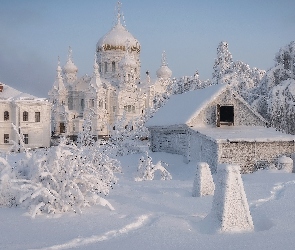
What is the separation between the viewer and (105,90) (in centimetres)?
5853

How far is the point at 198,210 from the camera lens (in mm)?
11961

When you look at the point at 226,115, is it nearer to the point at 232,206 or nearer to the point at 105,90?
the point at 232,206

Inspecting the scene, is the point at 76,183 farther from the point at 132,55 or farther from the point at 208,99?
the point at 132,55

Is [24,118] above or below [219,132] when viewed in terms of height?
above

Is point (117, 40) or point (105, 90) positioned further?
point (117, 40)

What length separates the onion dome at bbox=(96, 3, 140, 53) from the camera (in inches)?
2495

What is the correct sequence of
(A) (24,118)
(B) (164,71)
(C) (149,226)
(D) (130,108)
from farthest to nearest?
(B) (164,71) → (D) (130,108) → (A) (24,118) → (C) (149,226)

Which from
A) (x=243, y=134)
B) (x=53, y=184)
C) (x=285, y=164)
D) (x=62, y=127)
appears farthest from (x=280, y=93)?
(x=62, y=127)

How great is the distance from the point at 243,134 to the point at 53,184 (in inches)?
538

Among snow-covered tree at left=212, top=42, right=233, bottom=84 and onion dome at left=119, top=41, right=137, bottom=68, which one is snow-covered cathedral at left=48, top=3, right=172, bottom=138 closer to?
onion dome at left=119, top=41, right=137, bottom=68

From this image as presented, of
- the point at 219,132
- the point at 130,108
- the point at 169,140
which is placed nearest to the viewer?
the point at 219,132

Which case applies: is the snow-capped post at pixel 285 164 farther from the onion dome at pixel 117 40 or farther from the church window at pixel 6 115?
the onion dome at pixel 117 40

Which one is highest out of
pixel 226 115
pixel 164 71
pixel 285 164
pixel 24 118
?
pixel 164 71

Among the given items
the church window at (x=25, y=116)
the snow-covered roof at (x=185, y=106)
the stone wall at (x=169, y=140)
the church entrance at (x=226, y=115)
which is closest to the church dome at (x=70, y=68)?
the church window at (x=25, y=116)
